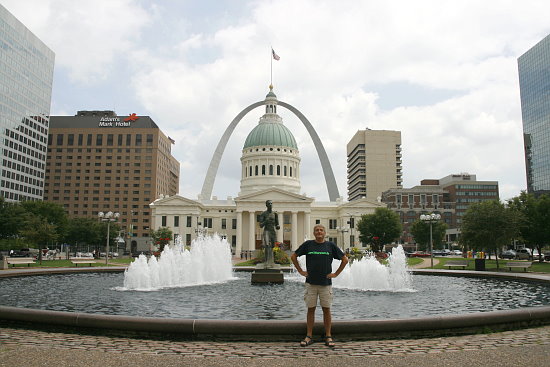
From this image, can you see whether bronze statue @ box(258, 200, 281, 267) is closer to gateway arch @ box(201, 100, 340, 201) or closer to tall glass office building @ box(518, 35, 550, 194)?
gateway arch @ box(201, 100, 340, 201)

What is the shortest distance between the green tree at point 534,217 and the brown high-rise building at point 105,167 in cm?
11821

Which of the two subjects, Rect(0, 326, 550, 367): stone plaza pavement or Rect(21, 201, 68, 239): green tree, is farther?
Rect(21, 201, 68, 239): green tree

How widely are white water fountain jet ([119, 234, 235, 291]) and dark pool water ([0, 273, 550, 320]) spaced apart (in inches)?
51.1

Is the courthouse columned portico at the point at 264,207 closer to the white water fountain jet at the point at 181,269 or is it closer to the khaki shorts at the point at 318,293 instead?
the white water fountain jet at the point at 181,269

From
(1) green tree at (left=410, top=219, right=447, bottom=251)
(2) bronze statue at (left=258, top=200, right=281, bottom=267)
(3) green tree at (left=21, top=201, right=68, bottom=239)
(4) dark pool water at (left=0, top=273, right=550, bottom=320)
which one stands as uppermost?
(3) green tree at (left=21, top=201, right=68, bottom=239)

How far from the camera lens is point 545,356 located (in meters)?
8.79

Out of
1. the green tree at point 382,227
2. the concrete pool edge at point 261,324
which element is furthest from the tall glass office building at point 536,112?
the concrete pool edge at point 261,324

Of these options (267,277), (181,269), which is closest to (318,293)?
(267,277)

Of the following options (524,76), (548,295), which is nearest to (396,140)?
(524,76)

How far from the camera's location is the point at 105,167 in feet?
506

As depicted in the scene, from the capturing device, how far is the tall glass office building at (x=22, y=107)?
362 ft

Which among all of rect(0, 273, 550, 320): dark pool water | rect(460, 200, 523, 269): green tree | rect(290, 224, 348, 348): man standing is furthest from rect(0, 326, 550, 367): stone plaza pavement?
rect(460, 200, 523, 269): green tree

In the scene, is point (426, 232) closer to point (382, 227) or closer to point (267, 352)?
point (382, 227)

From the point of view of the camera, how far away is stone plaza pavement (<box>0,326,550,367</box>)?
27.3ft
